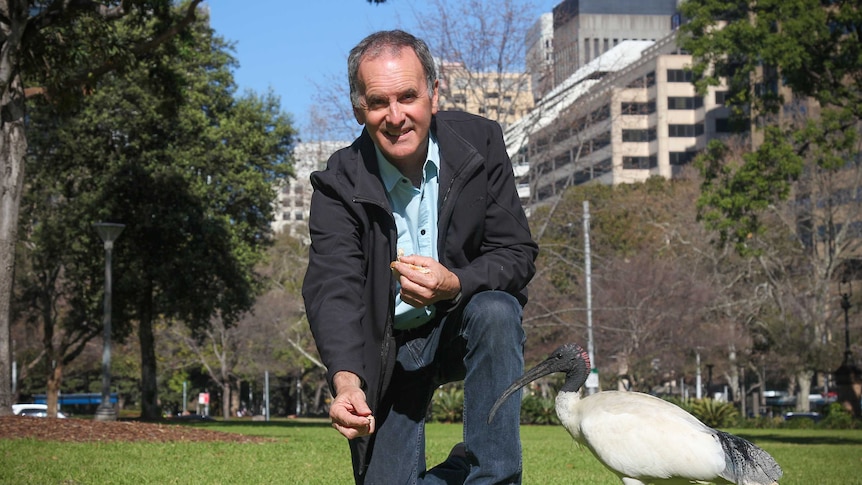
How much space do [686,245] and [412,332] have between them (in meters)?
50.0

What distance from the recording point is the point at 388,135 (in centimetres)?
414

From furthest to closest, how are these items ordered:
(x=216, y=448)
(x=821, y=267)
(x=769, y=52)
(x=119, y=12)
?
1. (x=821, y=267)
2. (x=769, y=52)
3. (x=119, y=12)
4. (x=216, y=448)

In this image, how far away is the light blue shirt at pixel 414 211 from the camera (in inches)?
169

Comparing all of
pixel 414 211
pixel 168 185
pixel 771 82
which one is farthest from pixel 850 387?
pixel 414 211

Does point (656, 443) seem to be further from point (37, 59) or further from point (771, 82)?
point (771, 82)

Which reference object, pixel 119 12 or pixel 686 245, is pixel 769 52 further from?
pixel 686 245

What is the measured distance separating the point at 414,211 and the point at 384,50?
673 mm

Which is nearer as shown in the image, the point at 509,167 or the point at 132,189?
the point at 509,167

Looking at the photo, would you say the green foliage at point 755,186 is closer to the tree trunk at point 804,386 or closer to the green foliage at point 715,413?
the green foliage at point 715,413

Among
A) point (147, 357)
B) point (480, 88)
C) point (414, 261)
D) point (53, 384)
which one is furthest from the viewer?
point (53, 384)

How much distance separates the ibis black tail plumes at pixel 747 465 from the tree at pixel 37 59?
44.4 feet

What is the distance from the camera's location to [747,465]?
5.82 m

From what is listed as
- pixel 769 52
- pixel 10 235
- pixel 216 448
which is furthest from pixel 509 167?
pixel 769 52

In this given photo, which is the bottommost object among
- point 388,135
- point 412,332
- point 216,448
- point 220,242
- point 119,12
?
point 216,448
